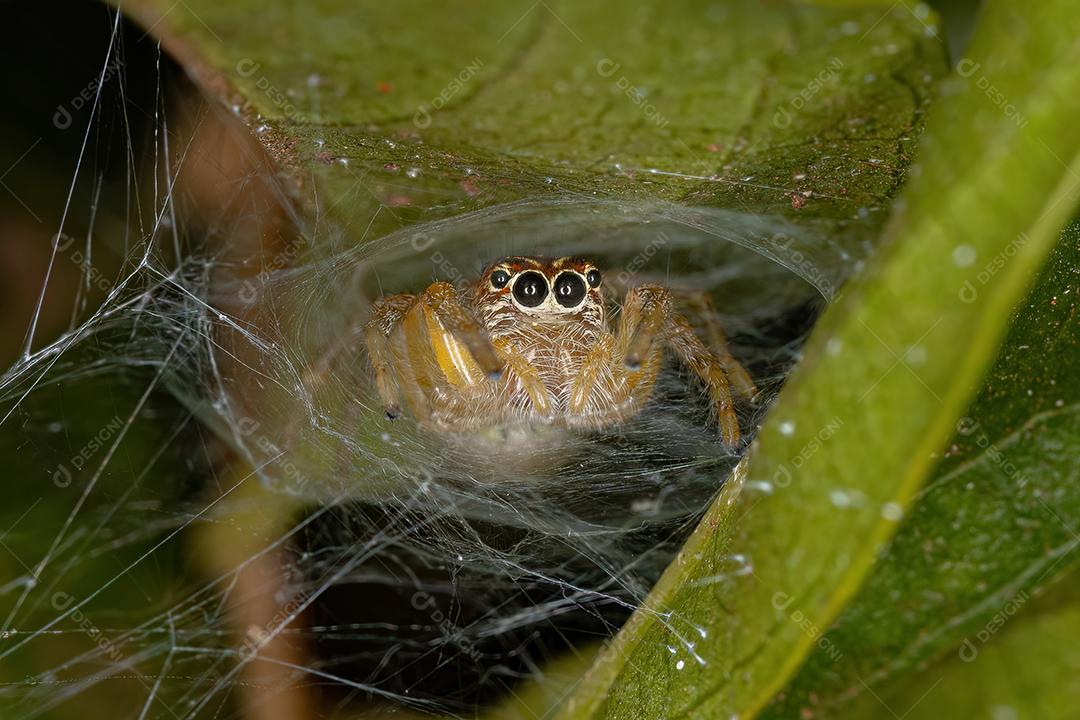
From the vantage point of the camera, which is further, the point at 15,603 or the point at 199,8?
the point at 15,603

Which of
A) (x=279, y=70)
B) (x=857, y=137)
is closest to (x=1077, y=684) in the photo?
(x=857, y=137)

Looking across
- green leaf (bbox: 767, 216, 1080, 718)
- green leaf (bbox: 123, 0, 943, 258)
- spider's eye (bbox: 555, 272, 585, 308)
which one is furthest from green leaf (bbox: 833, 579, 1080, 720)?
spider's eye (bbox: 555, 272, 585, 308)

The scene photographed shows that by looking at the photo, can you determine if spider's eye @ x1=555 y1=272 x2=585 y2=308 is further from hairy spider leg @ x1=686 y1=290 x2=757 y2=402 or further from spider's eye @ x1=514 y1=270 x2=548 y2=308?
hairy spider leg @ x1=686 y1=290 x2=757 y2=402

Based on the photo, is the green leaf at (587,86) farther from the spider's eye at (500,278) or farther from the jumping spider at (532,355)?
the spider's eye at (500,278)

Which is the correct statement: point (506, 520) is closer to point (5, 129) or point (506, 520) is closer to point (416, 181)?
point (416, 181)

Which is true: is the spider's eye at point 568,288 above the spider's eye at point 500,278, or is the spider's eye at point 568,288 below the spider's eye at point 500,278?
below

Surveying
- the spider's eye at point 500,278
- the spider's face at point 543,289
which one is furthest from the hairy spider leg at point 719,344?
the spider's eye at point 500,278
